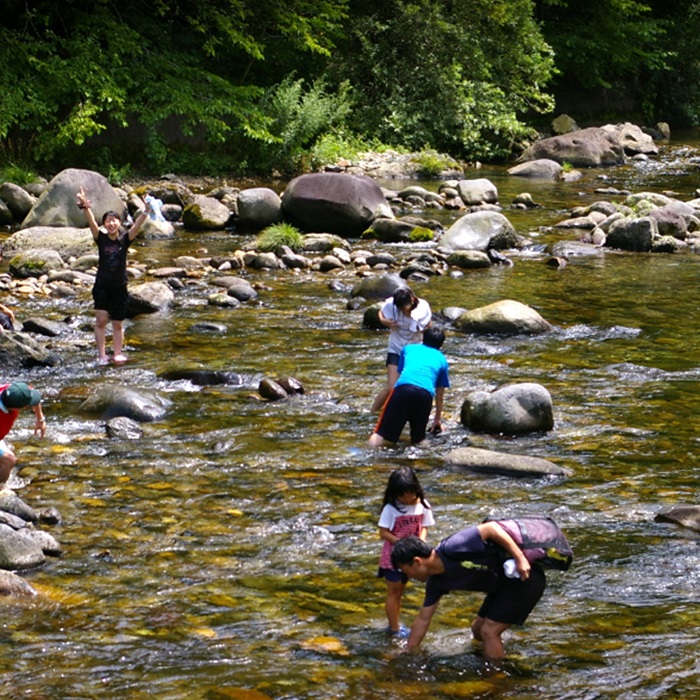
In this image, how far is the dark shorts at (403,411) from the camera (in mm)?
9320

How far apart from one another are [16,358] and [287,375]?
275 centimetres

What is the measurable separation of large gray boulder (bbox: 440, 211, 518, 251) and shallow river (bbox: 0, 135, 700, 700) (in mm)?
4649

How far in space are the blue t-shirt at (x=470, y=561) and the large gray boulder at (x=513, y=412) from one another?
411 cm

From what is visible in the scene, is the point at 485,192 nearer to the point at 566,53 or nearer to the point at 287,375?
the point at 287,375

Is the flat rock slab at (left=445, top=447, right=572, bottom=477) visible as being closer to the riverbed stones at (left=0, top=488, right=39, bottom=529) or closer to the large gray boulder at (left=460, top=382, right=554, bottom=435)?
the large gray boulder at (left=460, top=382, right=554, bottom=435)

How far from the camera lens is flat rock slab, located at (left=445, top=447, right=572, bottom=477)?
8.81 metres

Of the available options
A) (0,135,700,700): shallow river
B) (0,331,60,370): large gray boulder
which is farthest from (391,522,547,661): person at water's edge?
(0,331,60,370): large gray boulder

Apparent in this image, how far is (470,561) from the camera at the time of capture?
5.78 meters

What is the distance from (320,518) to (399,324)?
2880 mm

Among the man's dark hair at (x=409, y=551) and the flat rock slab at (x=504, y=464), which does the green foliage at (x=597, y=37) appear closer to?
the flat rock slab at (x=504, y=464)

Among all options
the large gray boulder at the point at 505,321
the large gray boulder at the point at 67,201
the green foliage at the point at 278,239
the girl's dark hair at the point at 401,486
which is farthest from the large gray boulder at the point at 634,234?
the girl's dark hair at the point at 401,486

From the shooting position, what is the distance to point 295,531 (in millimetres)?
7707

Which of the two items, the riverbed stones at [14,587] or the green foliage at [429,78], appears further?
the green foliage at [429,78]

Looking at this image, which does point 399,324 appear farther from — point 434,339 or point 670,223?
point 670,223
